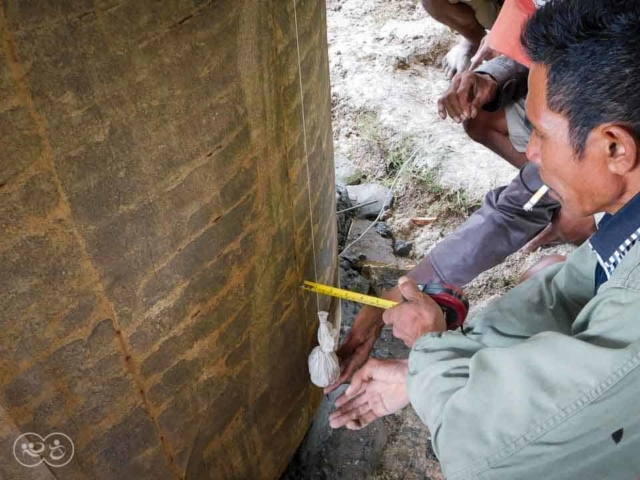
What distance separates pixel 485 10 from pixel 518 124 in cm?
128

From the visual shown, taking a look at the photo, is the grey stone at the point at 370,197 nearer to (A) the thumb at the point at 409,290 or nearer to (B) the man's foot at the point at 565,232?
(B) the man's foot at the point at 565,232

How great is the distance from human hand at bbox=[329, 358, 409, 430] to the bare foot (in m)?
3.25

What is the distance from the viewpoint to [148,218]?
1219mm

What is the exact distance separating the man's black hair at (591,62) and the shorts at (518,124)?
→ 1886 millimetres

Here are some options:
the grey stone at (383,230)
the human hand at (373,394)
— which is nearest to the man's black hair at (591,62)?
the human hand at (373,394)

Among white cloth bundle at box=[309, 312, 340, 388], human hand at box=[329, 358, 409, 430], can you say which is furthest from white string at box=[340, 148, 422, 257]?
human hand at box=[329, 358, 409, 430]

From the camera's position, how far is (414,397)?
1479 millimetres

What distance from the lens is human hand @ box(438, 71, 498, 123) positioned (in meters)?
3.13

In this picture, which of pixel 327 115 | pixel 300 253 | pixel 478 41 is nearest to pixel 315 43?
pixel 327 115

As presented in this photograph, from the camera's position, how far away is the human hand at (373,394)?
1.76 metres

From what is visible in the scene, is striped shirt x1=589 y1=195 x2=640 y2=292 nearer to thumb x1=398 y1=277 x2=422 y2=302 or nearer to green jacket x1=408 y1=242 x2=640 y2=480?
green jacket x1=408 y1=242 x2=640 y2=480

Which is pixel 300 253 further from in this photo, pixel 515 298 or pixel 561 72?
pixel 561 72

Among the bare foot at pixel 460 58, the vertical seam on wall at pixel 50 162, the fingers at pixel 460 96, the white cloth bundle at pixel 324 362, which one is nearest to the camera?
the vertical seam on wall at pixel 50 162

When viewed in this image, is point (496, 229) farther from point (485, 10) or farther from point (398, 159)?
point (485, 10)
